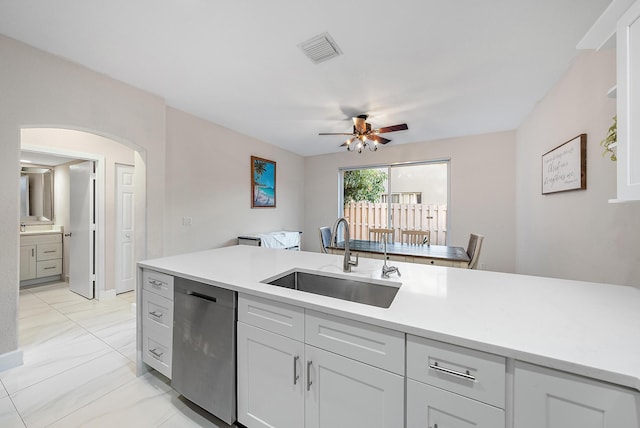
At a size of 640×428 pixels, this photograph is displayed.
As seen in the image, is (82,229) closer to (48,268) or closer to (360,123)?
(48,268)

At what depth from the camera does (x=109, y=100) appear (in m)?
2.37

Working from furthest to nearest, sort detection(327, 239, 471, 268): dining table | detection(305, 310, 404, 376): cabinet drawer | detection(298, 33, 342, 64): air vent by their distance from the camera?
detection(327, 239, 471, 268): dining table, detection(298, 33, 342, 64): air vent, detection(305, 310, 404, 376): cabinet drawer

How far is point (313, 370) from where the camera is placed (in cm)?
106

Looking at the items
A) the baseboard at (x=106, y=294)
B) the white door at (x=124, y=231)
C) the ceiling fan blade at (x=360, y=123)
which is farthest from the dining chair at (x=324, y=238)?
the baseboard at (x=106, y=294)

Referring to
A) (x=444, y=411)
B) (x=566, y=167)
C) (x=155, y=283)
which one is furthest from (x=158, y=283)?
(x=566, y=167)

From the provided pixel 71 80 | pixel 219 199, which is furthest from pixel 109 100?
pixel 219 199

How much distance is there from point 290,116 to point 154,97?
1.56m

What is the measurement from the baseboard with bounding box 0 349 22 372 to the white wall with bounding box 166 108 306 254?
1.38 metres

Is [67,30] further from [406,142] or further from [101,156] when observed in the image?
[406,142]

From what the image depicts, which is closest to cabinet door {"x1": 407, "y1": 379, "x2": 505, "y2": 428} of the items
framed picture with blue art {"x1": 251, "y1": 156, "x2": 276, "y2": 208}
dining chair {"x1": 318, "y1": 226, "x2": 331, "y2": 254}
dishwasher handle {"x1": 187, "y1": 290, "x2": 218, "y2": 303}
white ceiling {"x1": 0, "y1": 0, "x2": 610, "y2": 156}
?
dishwasher handle {"x1": 187, "y1": 290, "x2": 218, "y2": 303}

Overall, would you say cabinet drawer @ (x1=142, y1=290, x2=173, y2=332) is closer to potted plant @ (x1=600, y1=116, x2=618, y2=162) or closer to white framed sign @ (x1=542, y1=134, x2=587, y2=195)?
potted plant @ (x1=600, y1=116, x2=618, y2=162)

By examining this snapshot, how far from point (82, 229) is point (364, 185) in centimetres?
466

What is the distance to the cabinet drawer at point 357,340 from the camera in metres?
0.88

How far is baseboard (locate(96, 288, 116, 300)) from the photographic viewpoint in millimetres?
3278
